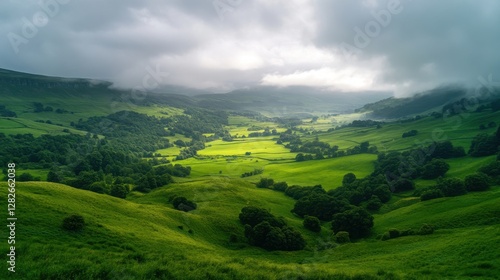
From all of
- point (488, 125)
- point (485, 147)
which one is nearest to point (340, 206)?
point (485, 147)

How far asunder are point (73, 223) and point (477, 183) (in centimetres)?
9849

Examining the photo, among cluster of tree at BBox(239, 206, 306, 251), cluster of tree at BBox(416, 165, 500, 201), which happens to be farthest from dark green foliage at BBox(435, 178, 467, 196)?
cluster of tree at BBox(239, 206, 306, 251)

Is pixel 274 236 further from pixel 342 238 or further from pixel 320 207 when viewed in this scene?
pixel 320 207

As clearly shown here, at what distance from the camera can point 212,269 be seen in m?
36.1

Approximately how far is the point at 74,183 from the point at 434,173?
136m

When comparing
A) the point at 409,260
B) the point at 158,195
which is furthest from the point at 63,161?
the point at 409,260

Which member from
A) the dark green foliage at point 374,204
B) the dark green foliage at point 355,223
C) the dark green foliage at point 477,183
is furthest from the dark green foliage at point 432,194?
the dark green foliage at point 355,223

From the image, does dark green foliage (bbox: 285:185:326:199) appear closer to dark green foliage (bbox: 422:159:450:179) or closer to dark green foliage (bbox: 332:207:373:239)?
dark green foliage (bbox: 332:207:373:239)

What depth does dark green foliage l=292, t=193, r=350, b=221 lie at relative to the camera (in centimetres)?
9244

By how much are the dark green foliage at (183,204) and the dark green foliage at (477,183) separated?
256ft

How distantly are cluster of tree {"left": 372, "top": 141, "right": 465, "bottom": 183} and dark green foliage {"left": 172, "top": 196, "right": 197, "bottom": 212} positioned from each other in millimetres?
77969

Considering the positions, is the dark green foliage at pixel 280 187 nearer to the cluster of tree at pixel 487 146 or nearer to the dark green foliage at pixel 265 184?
the dark green foliage at pixel 265 184

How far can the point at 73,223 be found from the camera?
43562mm

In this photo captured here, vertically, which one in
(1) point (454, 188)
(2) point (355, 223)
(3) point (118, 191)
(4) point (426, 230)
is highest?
(3) point (118, 191)
